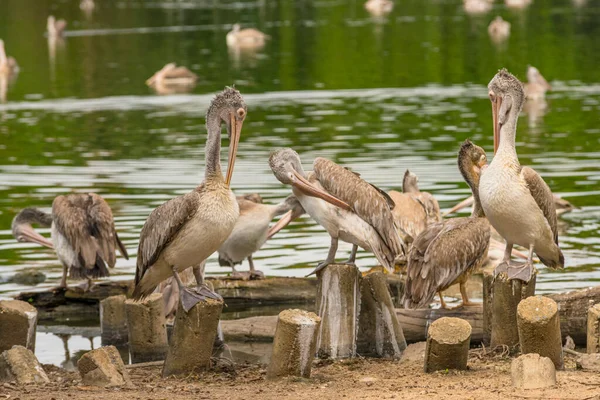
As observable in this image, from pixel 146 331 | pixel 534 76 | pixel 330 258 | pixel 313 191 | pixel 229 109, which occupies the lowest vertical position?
pixel 534 76

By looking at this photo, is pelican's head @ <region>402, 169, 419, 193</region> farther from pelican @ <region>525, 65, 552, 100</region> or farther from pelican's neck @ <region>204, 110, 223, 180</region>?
pelican @ <region>525, 65, 552, 100</region>

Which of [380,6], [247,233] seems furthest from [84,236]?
[380,6]

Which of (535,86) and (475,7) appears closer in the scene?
(535,86)

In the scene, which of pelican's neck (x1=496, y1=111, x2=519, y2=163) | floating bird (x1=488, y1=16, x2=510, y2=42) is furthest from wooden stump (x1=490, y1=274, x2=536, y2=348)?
floating bird (x1=488, y1=16, x2=510, y2=42)

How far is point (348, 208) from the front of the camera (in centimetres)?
→ 885

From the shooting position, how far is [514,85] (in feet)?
27.0

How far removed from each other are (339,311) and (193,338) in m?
1.12

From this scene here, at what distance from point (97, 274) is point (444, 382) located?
4561 mm

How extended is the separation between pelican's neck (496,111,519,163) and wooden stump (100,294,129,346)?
10.5 feet

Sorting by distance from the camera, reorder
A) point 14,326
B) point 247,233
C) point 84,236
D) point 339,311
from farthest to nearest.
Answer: point 247,233, point 84,236, point 14,326, point 339,311

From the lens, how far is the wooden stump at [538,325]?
6.89m

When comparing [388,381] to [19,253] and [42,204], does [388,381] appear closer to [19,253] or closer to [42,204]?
[19,253]

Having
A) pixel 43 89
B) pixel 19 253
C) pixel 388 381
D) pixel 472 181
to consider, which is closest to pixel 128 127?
pixel 43 89

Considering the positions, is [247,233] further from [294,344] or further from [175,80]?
[175,80]
